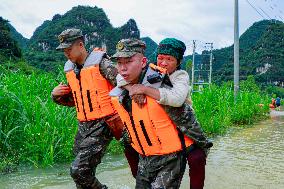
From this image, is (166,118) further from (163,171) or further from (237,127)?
(237,127)

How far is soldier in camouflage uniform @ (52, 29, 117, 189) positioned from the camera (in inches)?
139

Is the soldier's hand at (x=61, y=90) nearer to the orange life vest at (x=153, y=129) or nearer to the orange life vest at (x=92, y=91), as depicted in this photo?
the orange life vest at (x=92, y=91)

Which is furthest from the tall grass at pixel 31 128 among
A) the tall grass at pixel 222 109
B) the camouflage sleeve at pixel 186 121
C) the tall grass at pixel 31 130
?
the tall grass at pixel 222 109

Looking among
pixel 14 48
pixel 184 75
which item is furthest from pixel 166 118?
pixel 14 48

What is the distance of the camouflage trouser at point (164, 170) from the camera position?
2617 millimetres

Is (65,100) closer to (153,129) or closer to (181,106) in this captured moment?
(153,129)

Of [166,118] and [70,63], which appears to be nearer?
[166,118]

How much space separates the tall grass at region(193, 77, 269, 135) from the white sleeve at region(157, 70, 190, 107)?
22.7ft

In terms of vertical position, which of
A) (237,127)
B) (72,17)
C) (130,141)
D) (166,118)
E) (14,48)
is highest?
(72,17)

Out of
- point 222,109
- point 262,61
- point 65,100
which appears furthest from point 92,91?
point 262,61

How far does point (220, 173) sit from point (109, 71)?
9.26ft

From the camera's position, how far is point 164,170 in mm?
2641

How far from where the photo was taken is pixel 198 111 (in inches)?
411

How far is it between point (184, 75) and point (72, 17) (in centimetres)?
8425
